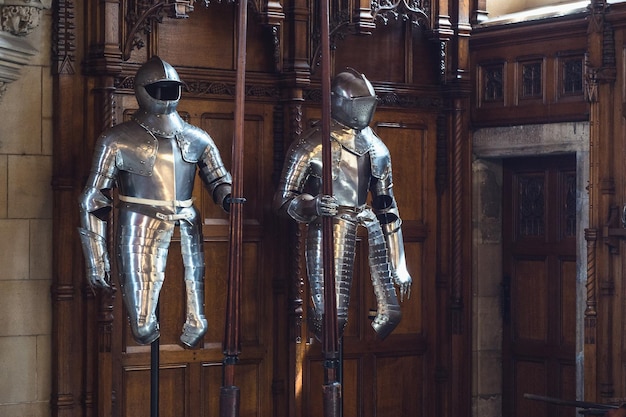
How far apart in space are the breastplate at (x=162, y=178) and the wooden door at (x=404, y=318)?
1.64 meters

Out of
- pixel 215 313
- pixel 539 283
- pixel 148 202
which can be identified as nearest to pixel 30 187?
pixel 148 202

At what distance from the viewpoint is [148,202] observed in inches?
250

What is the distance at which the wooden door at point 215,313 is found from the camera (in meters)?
7.11

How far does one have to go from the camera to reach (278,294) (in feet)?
24.6

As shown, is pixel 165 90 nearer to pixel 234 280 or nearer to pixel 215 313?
pixel 234 280

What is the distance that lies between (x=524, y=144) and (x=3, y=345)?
124 inches

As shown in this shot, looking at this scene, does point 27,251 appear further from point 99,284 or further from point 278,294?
point 278,294

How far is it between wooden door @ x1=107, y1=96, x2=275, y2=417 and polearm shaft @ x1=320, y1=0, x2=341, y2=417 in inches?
41.6

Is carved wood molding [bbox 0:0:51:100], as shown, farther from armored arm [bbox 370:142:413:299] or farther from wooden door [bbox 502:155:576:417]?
wooden door [bbox 502:155:576:417]

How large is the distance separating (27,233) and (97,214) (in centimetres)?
67

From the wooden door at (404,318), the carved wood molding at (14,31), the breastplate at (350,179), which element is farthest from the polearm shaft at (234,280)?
the wooden door at (404,318)

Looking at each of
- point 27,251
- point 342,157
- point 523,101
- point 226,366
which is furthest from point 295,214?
point 523,101

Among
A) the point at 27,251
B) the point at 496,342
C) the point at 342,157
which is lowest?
the point at 496,342

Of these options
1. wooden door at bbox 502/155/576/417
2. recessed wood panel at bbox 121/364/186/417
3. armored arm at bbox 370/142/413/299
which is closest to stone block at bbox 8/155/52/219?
recessed wood panel at bbox 121/364/186/417
